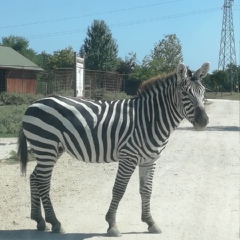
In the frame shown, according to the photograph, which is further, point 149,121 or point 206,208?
point 206,208

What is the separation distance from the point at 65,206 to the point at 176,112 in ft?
8.03

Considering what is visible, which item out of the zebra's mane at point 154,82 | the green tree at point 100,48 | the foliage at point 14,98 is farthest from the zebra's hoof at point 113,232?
the green tree at point 100,48

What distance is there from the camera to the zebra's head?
6934 mm

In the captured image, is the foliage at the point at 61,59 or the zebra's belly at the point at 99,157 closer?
the zebra's belly at the point at 99,157

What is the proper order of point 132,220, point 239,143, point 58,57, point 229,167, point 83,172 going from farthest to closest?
1. point 58,57
2. point 239,143
3. point 229,167
4. point 83,172
5. point 132,220

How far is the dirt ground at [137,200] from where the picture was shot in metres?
7.14

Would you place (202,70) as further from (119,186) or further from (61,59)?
(61,59)

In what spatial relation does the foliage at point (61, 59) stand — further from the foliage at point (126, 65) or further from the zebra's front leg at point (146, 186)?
the zebra's front leg at point (146, 186)

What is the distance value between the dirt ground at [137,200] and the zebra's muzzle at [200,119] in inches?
54.8

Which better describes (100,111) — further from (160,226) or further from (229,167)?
(229,167)

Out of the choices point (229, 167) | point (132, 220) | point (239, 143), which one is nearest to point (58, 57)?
point (239, 143)

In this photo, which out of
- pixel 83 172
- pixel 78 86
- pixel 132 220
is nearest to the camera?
pixel 132 220

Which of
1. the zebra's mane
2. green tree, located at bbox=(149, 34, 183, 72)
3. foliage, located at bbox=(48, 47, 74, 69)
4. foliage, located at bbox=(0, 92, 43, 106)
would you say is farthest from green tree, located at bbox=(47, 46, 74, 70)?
the zebra's mane

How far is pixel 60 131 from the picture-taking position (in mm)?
7090
